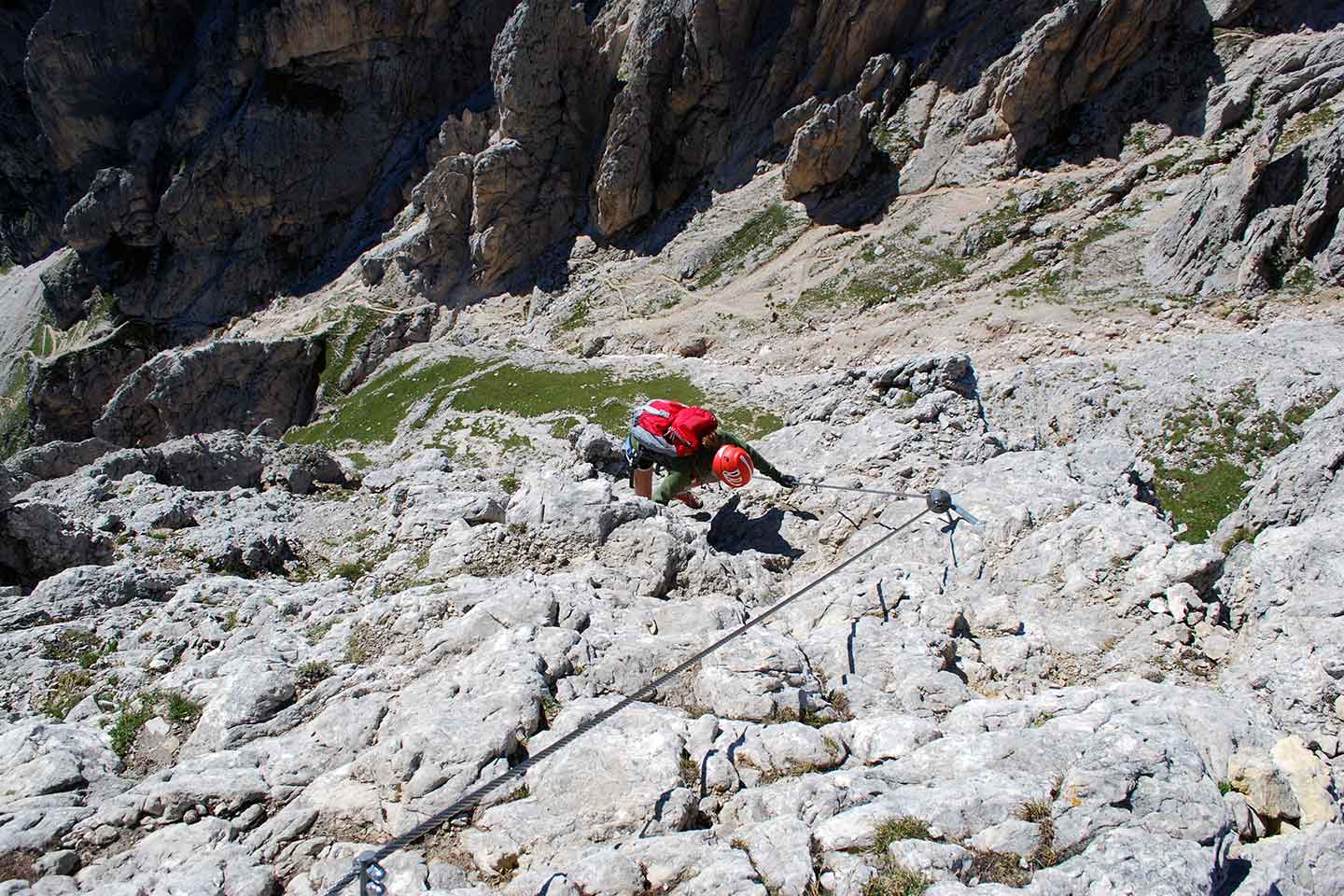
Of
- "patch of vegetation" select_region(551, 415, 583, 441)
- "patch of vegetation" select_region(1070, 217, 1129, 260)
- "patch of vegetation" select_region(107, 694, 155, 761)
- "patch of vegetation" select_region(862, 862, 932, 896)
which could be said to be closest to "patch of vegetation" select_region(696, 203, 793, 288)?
"patch of vegetation" select_region(551, 415, 583, 441)

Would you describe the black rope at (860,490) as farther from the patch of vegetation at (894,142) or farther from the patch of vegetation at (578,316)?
the patch of vegetation at (894,142)

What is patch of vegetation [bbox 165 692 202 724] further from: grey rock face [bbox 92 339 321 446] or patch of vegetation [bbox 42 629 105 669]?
grey rock face [bbox 92 339 321 446]

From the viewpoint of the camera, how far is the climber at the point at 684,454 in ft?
42.2

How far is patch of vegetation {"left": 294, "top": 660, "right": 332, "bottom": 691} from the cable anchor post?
3385mm

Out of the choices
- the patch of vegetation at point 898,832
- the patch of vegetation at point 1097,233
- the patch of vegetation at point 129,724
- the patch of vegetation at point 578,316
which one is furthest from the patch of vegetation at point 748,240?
the patch of vegetation at point 898,832

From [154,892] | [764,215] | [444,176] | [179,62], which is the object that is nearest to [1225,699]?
[154,892]

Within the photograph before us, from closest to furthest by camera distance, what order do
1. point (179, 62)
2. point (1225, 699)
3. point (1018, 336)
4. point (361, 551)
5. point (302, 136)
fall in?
point (1225, 699) < point (361, 551) < point (1018, 336) < point (302, 136) < point (179, 62)

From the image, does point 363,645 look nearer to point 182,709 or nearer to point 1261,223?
point 182,709

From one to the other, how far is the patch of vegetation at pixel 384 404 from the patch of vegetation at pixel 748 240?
58.2 feet

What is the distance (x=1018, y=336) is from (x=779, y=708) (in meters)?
27.0

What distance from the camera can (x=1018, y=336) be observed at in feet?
96.8

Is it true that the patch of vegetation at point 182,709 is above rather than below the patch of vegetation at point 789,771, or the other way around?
above

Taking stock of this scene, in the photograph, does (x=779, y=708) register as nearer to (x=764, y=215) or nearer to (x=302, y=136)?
(x=764, y=215)

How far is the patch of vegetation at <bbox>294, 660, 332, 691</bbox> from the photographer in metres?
8.84
